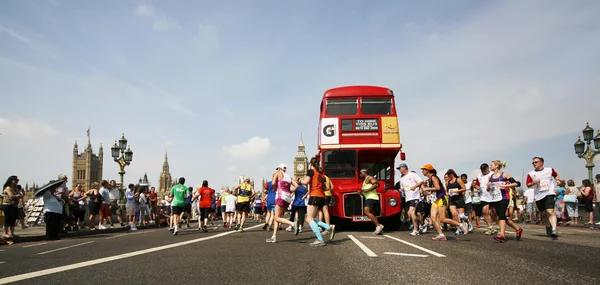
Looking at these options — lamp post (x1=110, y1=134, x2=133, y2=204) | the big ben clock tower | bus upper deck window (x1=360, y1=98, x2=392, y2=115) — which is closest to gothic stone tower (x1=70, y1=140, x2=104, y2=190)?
the big ben clock tower

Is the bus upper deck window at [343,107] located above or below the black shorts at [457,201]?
above

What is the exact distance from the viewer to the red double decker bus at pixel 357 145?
12.5 metres

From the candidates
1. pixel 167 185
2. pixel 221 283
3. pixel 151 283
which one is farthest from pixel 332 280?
pixel 167 185

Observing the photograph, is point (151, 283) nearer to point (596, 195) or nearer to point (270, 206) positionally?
point (270, 206)

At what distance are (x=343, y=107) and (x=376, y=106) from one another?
3.26 feet

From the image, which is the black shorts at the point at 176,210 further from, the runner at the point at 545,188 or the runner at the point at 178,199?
the runner at the point at 545,188

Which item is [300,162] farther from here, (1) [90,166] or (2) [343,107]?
(2) [343,107]

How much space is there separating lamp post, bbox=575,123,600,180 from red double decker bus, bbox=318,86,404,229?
15121 millimetres

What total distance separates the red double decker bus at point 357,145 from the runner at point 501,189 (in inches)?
→ 123

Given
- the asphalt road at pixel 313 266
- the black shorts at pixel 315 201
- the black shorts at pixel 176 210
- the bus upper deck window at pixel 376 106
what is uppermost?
the bus upper deck window at pixel 376 106

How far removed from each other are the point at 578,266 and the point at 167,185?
16856 centimetres

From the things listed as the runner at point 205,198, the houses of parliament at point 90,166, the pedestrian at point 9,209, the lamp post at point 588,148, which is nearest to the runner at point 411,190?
the runner at point 205,198

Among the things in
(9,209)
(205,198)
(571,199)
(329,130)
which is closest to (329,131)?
(329,130)

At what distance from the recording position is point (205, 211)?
46.5ft
